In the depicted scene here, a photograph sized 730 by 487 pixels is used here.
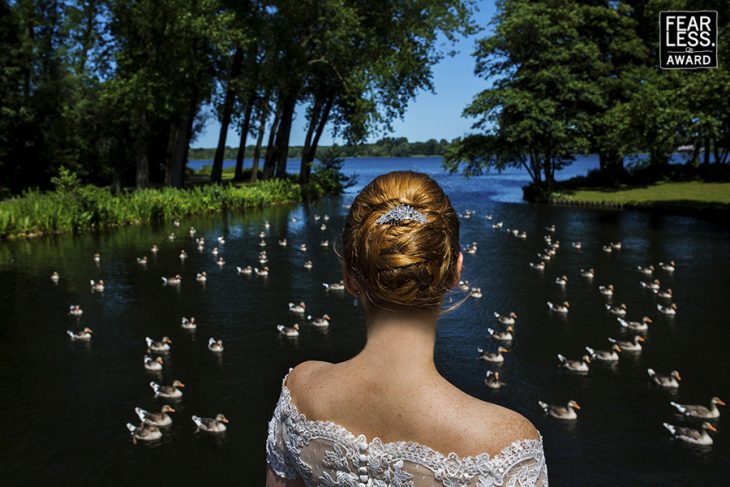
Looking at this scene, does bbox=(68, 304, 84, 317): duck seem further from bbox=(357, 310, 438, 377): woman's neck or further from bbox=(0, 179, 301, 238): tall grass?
bbox=(357, 310, 438, 377): woman's neck

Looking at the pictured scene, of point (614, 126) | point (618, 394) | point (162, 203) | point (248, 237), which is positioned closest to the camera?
point (618, 394)

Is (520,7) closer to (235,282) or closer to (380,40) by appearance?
(380,40)

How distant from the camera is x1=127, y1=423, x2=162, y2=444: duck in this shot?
12.0m

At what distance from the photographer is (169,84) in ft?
133

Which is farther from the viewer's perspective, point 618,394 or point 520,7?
point 520,7

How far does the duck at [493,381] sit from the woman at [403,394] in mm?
12165

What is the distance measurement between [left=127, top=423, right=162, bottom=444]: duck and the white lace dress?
10.3 m

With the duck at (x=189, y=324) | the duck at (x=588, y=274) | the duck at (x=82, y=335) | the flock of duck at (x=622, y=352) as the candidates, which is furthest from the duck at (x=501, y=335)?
the duck at (x=82, y=335)

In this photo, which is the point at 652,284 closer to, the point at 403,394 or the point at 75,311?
the point at 75,311

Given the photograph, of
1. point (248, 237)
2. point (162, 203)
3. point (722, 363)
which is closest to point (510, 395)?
point (722, 363)

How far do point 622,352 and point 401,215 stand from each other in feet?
51.0

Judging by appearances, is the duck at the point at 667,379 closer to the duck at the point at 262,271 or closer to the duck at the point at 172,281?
the duck at the point at 262,271

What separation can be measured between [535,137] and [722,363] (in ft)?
112

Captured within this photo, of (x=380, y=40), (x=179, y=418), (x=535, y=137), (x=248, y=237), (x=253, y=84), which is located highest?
(x=380, y=40)
